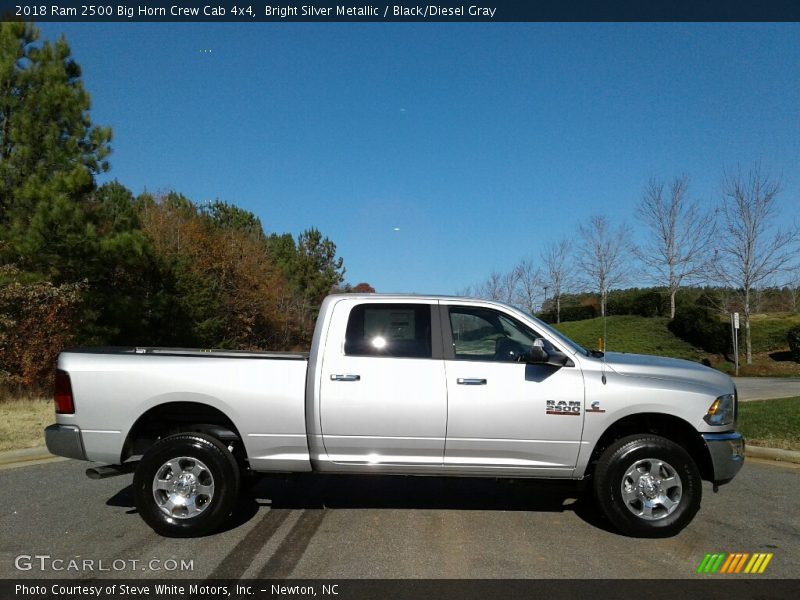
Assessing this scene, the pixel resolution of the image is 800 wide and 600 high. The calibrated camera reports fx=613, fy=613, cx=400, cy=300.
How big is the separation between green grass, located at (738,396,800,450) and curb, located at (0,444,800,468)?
0.23m

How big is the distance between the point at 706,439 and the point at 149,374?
4.58 meters

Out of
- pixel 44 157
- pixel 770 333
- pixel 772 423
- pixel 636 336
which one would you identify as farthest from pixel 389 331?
pixel 636 336

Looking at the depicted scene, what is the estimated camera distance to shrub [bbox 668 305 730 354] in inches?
1145

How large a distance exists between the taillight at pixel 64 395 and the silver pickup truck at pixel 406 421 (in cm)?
1

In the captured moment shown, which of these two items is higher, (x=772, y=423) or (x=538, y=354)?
(x=538, y=354)

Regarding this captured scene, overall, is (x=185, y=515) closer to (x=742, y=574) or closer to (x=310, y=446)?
(x=310, y=446)

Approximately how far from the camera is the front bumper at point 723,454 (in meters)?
4.96

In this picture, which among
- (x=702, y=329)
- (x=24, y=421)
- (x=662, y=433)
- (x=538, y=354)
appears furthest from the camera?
(x=702, y=329)

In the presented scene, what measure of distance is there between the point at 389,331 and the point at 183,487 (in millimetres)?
2129

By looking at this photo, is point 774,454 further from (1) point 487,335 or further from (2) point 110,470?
(2) point 110,470

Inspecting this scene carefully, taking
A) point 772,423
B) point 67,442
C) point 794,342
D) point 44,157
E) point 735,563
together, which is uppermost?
point 44,157

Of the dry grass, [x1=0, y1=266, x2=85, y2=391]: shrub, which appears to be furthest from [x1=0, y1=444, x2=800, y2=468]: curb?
[x1=0, y1=266, x2=85, y2=391]: shrub

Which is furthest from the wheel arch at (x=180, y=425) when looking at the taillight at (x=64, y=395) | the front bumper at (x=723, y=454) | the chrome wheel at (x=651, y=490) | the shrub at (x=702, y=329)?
the shrub at (x=702, y=329)

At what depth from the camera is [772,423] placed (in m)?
9.79
